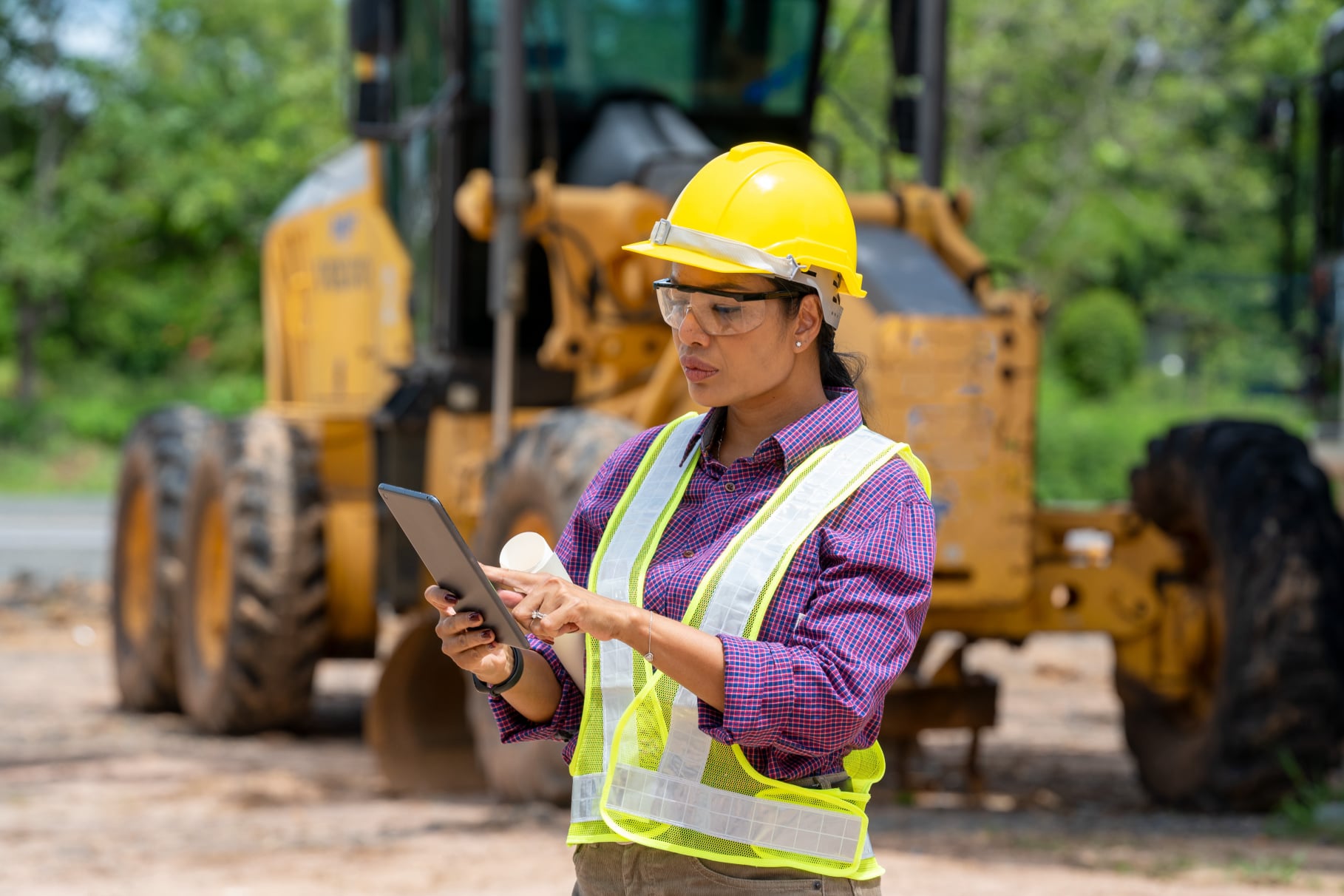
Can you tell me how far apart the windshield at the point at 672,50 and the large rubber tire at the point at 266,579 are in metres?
2.21

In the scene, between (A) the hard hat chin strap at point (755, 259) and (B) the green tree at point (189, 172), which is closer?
(A) the hard hat chin strap at point (755, 259)

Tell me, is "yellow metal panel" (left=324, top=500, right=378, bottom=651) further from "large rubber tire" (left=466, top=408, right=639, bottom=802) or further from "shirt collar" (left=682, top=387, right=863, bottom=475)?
"shirt collar" (left=682, top=387, right=863, bottom=475)

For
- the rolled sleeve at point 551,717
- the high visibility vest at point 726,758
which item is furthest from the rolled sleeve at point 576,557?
the high visibility vest at point 726,758

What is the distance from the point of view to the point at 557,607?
2.21m

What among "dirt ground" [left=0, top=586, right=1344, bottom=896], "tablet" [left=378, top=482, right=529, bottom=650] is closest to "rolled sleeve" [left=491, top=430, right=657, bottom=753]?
"tablet" [left=378, top=482, right=529, bottom=650]

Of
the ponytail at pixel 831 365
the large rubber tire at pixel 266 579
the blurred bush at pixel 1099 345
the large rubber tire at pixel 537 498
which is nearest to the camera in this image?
the ponytail at pixel 831 365

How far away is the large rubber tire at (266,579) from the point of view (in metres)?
8.80

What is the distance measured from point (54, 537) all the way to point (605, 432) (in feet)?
48.0

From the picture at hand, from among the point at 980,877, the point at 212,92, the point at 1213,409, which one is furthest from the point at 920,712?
the point at 212,92

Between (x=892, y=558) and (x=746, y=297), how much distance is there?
1.32 ft

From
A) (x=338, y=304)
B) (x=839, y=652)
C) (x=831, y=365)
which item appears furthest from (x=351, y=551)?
(x=839, y=652)

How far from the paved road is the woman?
12.9 metres

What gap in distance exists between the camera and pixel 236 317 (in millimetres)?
32656

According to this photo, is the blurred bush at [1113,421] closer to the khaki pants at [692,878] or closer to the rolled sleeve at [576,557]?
the rolled sleeve at [576,557]
